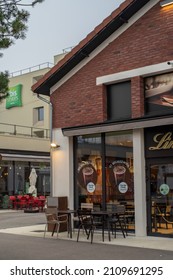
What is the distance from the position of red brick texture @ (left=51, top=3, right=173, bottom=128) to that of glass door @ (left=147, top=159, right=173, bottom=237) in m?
1.64

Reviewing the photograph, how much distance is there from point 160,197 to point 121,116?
274 cm

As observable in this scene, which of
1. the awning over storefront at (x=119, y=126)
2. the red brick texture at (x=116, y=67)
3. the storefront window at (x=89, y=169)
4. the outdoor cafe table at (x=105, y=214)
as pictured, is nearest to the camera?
the awning over storefront at (x=119, y=126)

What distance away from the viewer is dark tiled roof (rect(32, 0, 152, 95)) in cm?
1280

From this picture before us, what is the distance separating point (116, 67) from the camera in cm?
1328

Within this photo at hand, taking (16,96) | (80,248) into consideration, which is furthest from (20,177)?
(80,248)

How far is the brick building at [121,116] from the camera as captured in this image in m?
12.2

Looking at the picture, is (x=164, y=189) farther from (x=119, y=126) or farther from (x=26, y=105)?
(x=26, y=105)

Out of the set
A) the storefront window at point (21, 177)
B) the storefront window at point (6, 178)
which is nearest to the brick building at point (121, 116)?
the storefront window at point (6, 178)

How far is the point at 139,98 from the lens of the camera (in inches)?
497

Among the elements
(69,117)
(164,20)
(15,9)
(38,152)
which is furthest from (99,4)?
(38,152)

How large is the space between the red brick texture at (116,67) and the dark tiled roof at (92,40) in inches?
12.3

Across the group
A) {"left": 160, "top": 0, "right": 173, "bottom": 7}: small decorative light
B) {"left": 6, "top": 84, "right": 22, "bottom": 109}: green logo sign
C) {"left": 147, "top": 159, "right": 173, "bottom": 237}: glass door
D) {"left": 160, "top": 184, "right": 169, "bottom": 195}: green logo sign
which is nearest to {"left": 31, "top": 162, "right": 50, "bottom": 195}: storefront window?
{"left": 6, "top": 84, "right": 22, "bottom": 109}: green logo sign

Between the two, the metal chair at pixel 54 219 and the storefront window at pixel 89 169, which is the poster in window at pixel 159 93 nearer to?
the storefront window at pixel 89 169

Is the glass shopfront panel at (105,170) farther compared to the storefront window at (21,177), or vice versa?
the storefront window at (21,177)
